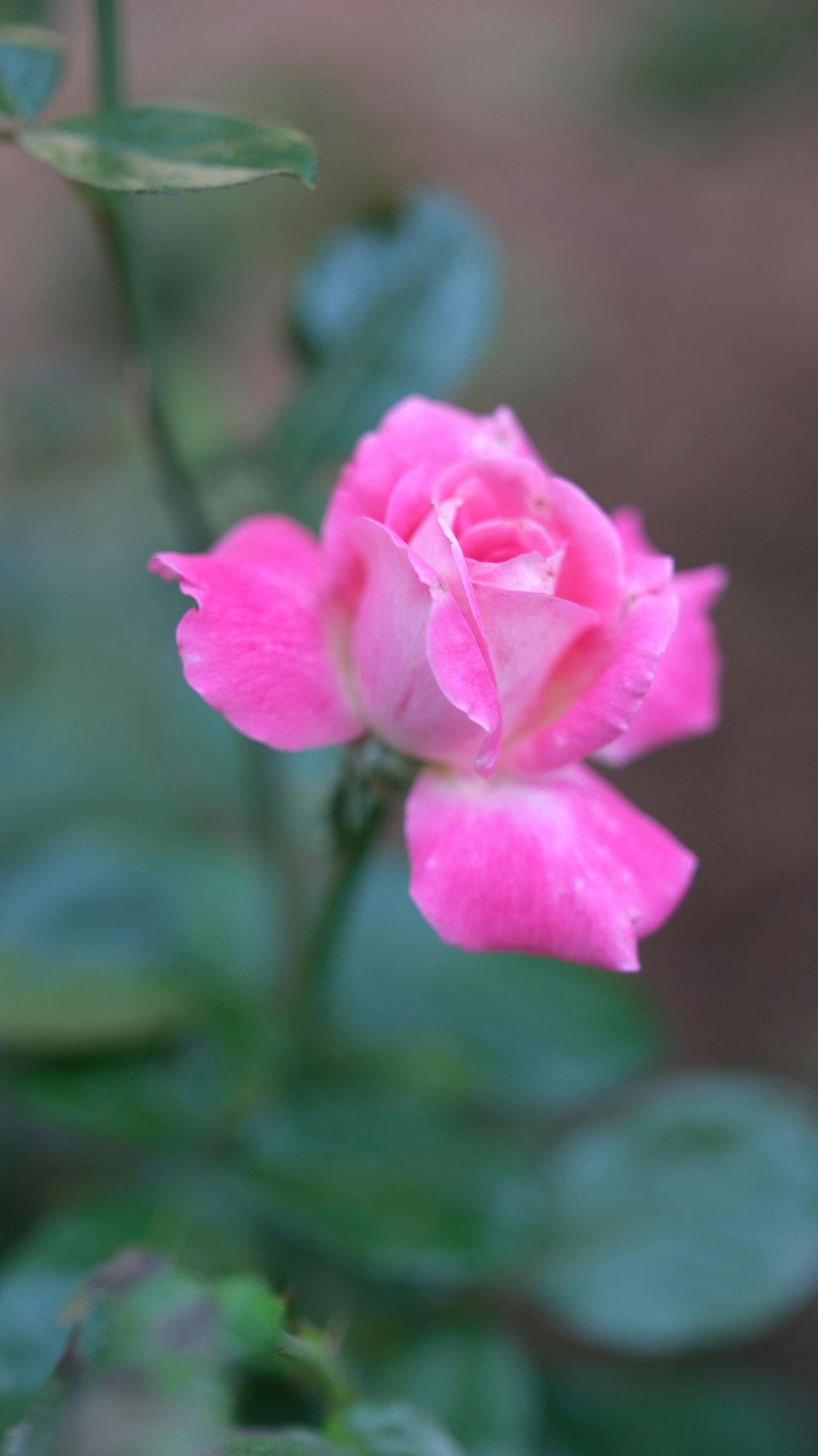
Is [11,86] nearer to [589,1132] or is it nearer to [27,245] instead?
[589,1132]

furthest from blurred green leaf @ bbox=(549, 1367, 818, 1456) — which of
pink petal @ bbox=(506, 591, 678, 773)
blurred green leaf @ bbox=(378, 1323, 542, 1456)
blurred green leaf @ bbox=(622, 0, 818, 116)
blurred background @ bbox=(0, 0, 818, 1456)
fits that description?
blurred green leaf @ bbox=(622, 0, 818, 116)

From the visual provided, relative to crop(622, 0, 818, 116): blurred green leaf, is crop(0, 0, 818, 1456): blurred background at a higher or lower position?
lower

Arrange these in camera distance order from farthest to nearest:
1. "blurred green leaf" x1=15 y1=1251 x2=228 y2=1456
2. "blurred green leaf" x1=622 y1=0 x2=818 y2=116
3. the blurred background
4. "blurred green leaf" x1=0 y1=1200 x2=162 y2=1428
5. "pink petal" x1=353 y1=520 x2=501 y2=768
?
"blurred green leaf" x1=622 y1=0 x2=818 y2=116 → the blurred background → "blurred green leaf" x1=0 y1=1200 x2=162 y2=1428 → "pink petal" x1=353 y1=520 x2=501 y2=768 → "blurred green leaf" x1=15 y1=1251 x2=228 y2=1456

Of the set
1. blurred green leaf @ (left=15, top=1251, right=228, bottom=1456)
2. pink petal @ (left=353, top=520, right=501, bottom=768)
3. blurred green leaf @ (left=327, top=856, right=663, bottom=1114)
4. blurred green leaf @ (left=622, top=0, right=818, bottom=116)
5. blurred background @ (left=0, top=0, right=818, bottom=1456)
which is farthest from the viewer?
blurred green leaf @ (left=622, top=0, right=818, bottom=116)

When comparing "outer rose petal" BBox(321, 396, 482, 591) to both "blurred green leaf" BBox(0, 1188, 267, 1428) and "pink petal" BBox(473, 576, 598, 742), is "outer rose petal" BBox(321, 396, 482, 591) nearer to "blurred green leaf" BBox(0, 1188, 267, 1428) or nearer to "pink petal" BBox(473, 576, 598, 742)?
"pink petal" BBox(473, 576, 598, 742)

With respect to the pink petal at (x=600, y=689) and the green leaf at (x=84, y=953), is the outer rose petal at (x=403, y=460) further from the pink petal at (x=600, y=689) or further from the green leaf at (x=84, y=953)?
the green leaf at (x=84, y=953)

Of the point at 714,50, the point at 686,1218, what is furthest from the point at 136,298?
the point at 714,50

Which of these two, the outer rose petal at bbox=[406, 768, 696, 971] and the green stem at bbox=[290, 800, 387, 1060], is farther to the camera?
the green stem at bbox=[290, 800, 387, 1060]
